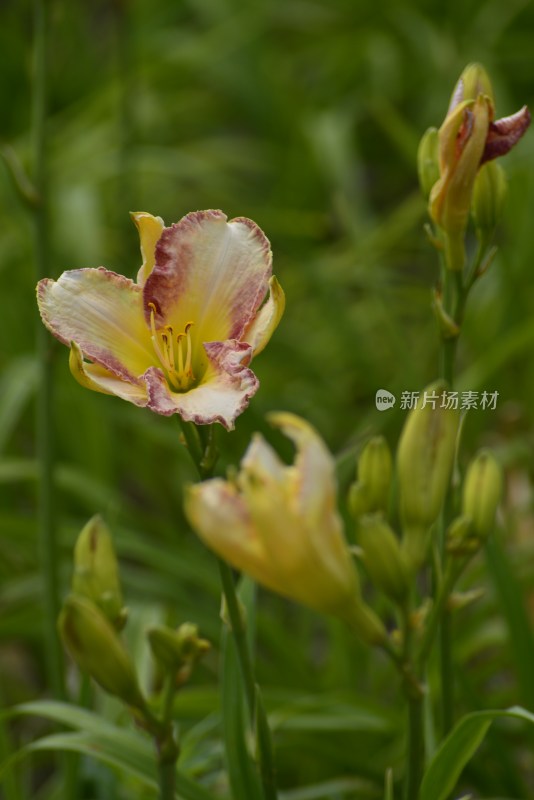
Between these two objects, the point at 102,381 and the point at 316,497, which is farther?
the point at 102,381

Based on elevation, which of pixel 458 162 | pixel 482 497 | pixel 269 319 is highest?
pixel 458 162

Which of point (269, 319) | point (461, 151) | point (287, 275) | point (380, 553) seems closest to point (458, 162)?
point (461, 151)

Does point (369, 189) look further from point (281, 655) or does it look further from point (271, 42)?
point (281, 655)

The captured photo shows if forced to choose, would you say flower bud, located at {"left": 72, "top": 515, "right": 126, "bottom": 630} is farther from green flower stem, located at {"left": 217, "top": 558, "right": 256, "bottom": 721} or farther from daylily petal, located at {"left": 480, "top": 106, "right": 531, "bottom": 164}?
daylily petal, located at {"left": 480, "top": 106, "right": 531, "bottom": 164}

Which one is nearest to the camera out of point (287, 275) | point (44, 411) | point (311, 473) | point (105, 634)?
point (311, 473)

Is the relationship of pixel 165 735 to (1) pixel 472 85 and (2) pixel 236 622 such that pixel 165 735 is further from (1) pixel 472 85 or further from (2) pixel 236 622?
(1) pixel 472 85

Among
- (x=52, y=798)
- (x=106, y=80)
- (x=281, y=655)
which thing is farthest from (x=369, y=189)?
(x=52, y=798)

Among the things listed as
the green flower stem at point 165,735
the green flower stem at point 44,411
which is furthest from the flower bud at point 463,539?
the green flower stem at point 44,411
